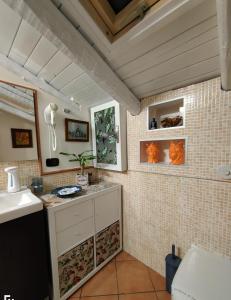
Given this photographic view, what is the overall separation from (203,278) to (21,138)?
170 cm

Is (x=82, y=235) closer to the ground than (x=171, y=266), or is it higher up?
higher up

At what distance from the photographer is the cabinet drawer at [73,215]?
3.77ft

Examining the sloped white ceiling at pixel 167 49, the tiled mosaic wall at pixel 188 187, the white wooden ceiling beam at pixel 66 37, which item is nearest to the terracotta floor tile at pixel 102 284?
the tiled mosaic wall at pixel 188 187

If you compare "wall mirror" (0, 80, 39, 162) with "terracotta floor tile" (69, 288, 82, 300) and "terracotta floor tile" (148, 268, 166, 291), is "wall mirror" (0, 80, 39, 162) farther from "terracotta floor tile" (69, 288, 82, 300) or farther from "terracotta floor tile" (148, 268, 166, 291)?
"terracotta floor tile" (148, 268, 166, 291)

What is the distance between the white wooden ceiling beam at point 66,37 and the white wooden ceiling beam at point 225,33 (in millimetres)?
667

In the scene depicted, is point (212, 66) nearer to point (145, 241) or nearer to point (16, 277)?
point (145, 241)

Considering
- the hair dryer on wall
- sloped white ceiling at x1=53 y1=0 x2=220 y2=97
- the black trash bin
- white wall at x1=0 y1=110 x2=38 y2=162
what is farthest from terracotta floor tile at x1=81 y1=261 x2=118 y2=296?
sloped white ceiling at x1=53 y1=0 x2=220 y2=97

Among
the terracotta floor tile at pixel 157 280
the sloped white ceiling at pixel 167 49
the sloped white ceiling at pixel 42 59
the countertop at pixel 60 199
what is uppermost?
the sloped white ceiling at pixel 42 59

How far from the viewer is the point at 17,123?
1322 mm

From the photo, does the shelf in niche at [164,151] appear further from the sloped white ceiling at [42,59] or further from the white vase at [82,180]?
the sloped white ceiling at [42,59]

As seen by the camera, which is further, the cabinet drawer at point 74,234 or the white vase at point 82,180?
the white vase at point 82,180

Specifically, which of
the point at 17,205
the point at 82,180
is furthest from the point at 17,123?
the point at 82,180

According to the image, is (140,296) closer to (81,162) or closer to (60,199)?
(60,199)

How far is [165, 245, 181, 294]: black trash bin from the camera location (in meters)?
1.21
